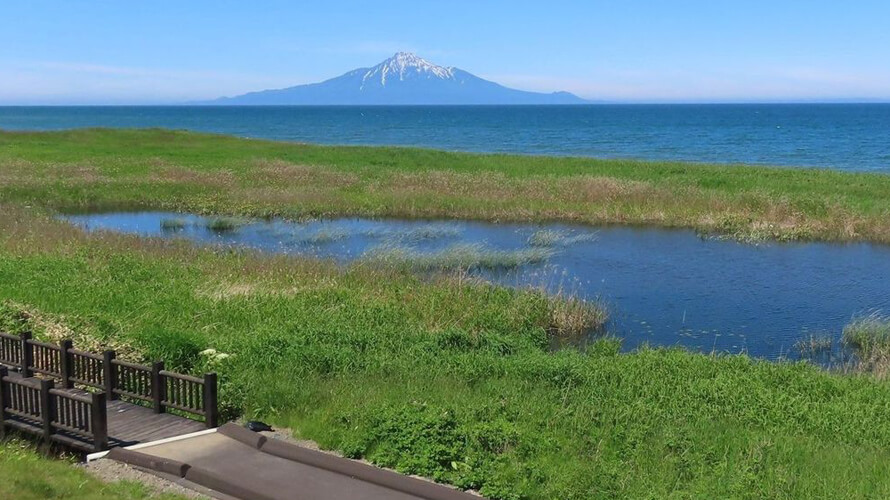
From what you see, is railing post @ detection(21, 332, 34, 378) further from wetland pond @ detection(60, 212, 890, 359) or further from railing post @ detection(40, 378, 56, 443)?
wetland pond @ detection(60, 212, 890, 359)

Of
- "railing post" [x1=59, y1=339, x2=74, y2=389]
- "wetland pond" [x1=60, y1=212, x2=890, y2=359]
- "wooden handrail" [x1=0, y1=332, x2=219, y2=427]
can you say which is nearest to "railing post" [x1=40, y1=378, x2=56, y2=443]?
"wooden handrail" [x1=0, y1=332, x2=219, y2=427]

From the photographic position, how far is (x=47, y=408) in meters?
10.8

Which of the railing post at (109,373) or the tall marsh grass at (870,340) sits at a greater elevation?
the railing post at (109,373)

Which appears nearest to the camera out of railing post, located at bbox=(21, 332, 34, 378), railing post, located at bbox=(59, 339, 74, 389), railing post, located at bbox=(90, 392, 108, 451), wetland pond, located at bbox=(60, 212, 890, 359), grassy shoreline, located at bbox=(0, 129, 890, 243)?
railing post, located at bbox=(90, 392, 108, 451)

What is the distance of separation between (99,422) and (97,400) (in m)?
0.32

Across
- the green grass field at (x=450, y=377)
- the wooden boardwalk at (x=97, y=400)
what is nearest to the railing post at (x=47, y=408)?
the wooden boardwalk at (x=97, y=400)

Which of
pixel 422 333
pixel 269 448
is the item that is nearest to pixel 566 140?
pixel 422 333

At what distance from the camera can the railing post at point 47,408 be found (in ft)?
35.2

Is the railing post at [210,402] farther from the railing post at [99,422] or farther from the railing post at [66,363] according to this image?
the railing post at [66,363]

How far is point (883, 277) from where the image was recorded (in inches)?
1080

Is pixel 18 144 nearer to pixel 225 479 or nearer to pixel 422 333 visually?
pixel 422 333

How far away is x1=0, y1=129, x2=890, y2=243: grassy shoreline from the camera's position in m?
37.4

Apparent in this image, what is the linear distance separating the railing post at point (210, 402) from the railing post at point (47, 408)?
6.85ft

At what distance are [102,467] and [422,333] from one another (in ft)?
28.3
